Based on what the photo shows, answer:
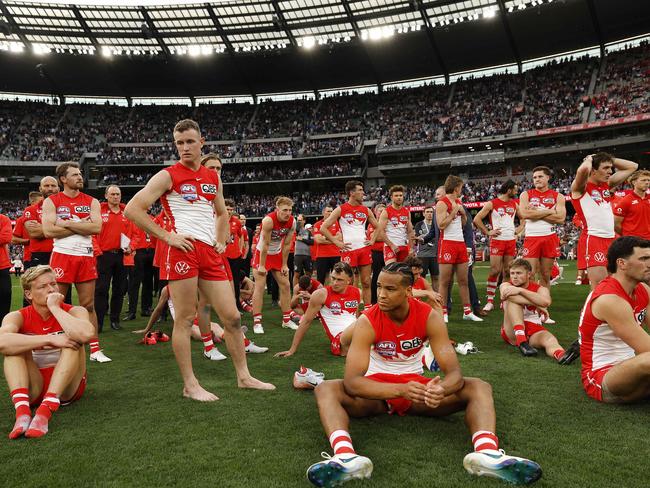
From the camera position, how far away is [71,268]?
5.16 meters

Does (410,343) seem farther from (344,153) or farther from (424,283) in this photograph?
(344,153)

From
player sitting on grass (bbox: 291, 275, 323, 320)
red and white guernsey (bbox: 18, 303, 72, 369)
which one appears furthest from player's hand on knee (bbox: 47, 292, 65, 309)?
player sitting on grass (bbox: 291, 275, 323, 320)

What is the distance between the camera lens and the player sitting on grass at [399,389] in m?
2.34

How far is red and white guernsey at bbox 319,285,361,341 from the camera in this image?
18.8ft

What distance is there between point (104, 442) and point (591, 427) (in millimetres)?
3158

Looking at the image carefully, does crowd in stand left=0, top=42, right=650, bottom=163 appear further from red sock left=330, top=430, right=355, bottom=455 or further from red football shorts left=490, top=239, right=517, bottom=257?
red sock left=330, top=430, right=355, bottom=455

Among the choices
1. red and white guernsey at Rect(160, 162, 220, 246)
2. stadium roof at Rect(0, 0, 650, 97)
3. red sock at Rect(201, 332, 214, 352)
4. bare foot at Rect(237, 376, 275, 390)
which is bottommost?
bare foot at Rect(237, 376, 275, 390)

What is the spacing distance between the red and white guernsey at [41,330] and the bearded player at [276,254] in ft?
11.8

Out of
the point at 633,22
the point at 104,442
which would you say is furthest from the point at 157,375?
the point at 633,22

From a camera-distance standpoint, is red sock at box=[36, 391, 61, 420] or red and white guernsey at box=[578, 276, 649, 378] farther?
red and white guernsey at box=[578, 276, 649, 378]

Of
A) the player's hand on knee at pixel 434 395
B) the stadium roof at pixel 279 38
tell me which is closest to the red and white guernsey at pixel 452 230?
the player's hand on knee at pixel 434 395

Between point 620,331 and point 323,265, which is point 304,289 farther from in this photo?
point 620,331

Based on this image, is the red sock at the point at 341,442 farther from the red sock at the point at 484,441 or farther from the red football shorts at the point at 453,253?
the red football shorts at the point at 453,253

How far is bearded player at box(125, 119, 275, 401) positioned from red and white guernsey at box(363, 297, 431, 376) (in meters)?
1.41
